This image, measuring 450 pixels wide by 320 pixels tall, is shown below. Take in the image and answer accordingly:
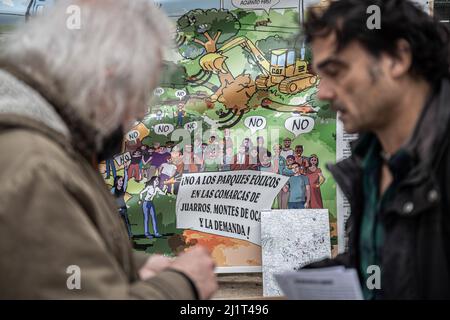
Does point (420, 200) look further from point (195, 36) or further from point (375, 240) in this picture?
point (195, 36)

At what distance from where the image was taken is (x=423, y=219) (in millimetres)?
1424

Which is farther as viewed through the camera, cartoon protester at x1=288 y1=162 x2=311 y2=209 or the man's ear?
cartoon protester at x1=288 y1=162 x2=311 y2=209

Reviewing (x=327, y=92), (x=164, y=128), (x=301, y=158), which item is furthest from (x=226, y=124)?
(x=327, y=92)

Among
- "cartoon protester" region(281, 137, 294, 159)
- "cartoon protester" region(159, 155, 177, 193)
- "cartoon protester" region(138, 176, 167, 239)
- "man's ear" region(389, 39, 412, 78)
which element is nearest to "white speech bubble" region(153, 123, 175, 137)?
"cartoon protester" region(159, 155, 177, 193)

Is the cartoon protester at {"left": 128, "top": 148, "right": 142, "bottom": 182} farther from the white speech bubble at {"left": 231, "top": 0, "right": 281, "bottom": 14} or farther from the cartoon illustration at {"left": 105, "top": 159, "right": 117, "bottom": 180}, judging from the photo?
the white speech bubble at {"left": 231, "top": 0, "right": 281, "bottom": 14}

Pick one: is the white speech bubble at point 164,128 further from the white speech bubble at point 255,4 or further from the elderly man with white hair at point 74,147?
the elderly man with white hair at point 74,147

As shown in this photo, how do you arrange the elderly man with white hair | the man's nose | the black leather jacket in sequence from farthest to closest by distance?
1. the man's nose
2. the black leather jacket
3. the elderly man with white hair

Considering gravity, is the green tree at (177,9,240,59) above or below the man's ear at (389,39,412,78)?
above

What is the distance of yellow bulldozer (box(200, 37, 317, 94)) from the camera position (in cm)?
341

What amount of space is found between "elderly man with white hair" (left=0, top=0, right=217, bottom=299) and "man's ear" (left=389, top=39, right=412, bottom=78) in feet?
2.19

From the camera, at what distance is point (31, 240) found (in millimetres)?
1099

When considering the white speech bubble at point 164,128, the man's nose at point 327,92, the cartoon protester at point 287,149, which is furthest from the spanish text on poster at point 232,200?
the man's nose at point 327,92

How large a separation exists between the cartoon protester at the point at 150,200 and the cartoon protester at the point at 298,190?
32.2 inches
